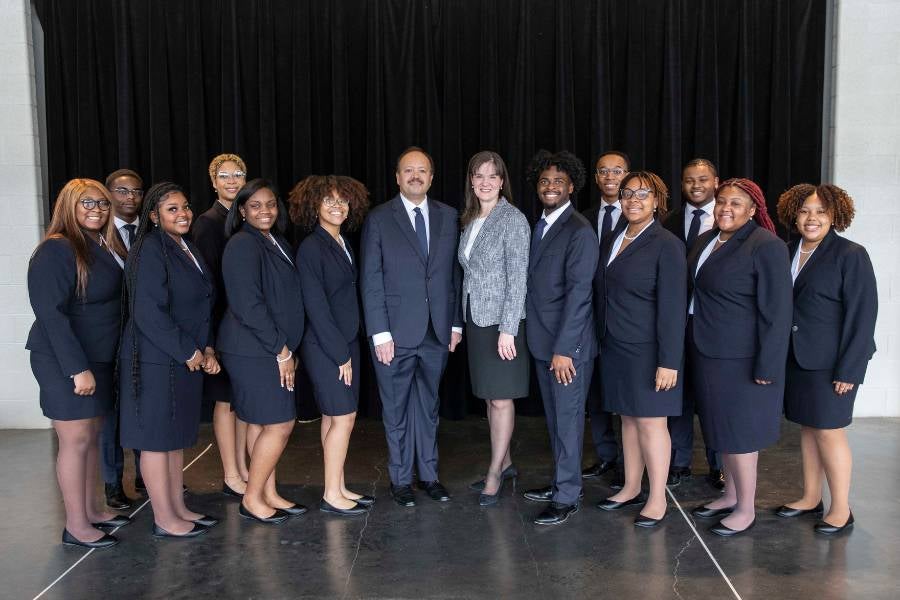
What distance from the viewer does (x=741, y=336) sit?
10.5 feet

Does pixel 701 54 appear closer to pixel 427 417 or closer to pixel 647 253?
pixel 647 253

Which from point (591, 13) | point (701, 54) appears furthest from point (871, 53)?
point (591, 13)

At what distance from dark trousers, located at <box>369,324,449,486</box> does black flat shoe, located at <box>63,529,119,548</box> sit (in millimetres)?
1275

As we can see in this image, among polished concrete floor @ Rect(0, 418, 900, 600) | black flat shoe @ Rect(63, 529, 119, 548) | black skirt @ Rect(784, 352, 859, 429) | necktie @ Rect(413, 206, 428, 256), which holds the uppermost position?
necktie @ Rect(413, 206, 428, 256)

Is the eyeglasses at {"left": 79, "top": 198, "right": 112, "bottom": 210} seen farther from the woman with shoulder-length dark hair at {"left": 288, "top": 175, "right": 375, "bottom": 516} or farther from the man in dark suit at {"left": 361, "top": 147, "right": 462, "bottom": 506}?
the man in dark suit at {"left": 361, "top": 147, "right": 462, "bottom": 506}

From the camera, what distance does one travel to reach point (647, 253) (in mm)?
3287

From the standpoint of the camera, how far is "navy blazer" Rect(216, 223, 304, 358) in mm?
3240

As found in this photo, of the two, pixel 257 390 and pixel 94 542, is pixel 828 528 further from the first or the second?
pixel 94 542

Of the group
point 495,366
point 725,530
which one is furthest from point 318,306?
point 725,530

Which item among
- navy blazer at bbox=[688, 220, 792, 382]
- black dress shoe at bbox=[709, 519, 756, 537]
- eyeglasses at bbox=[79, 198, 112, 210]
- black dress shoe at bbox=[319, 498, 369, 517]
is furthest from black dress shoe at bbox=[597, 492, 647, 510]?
eyeglasses at bbox=[79, 198, 112, 210]

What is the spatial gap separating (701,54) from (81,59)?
13.9 feet

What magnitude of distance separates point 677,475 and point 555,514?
0.87 metres

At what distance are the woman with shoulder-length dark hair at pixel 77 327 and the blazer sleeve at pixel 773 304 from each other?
269 centimetres

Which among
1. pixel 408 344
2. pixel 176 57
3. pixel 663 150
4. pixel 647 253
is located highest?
pixel 176 57
